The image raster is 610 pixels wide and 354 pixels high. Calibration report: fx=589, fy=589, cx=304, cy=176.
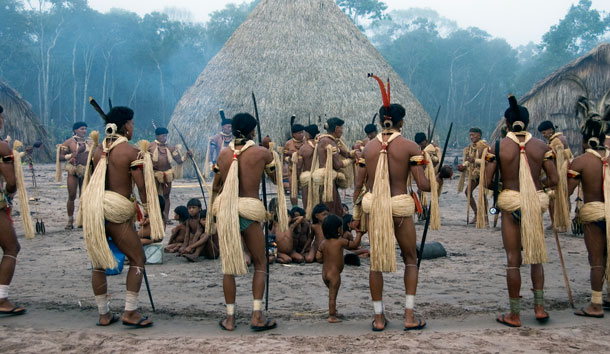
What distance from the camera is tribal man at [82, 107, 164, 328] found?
4551mm

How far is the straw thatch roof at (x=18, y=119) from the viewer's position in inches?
802

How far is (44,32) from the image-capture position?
36.5 m

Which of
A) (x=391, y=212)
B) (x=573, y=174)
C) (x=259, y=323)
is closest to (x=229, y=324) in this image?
(x=259, y=323)

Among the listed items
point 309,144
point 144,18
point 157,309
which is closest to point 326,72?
point 309,144

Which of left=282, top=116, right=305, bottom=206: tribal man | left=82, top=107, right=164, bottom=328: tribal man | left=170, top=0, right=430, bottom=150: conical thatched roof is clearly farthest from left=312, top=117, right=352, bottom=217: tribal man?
left=170, top=0, right=430, bottom=150: conical thatched roof

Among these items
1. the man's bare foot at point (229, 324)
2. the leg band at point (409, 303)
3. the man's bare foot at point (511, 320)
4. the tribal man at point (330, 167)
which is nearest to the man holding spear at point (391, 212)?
the leg band at point (409, 303)

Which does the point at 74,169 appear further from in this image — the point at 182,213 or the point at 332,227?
the point at 332,227

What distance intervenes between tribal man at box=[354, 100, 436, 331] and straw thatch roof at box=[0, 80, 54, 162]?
19.0 metres

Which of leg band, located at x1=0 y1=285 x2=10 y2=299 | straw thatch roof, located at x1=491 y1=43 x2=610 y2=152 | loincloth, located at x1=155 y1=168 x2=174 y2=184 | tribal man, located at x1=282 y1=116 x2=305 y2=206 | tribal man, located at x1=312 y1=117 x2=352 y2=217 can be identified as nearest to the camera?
leg band, located at x1=0 y1=285 x2=10 y2=299

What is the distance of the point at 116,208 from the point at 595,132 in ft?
13.2

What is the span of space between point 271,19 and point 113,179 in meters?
16.2

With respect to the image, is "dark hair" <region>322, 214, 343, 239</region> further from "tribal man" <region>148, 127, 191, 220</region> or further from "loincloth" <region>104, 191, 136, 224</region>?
"tribal man" <region>148, 127, 191, 220</region>

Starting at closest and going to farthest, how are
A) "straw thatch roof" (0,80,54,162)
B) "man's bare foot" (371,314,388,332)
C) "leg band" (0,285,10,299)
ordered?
1. "man's bare foot" (371,314,388,332)
2. "leg band" (0,285,10,299)
3. "straw thatch roof" (0,80,54,162)

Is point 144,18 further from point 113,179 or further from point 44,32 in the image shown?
point 113,179
